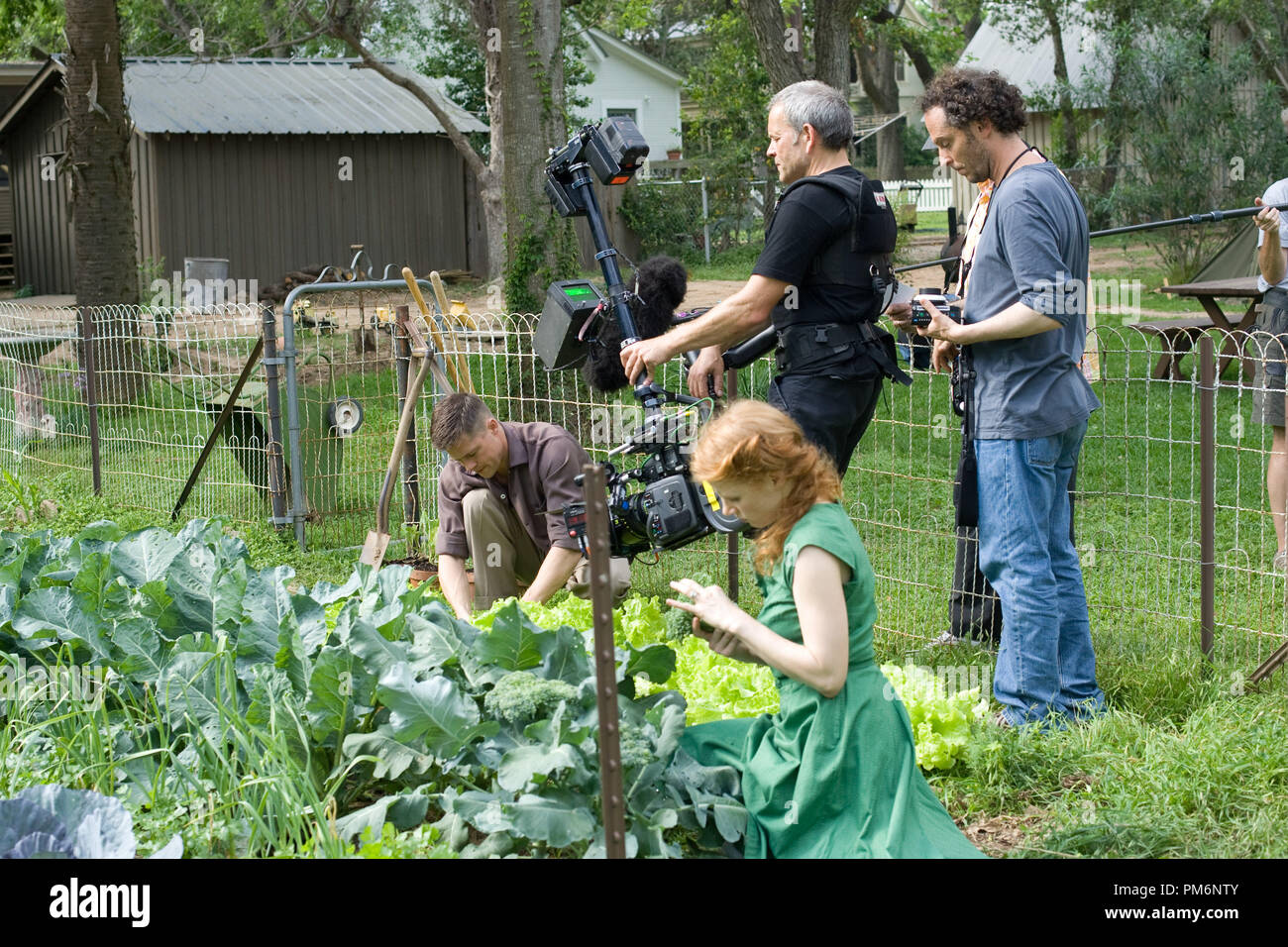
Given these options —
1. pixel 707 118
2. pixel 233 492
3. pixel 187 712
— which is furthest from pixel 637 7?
pixel 187 712

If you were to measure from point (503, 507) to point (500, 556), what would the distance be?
0.62 feet

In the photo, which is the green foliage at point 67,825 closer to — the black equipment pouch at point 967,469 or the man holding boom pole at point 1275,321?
the black equipment pouch at point 967,469

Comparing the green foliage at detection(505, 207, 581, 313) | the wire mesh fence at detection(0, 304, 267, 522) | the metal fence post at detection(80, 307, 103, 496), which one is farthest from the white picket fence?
the metal fence post at detection(80, 307, 103, 496)

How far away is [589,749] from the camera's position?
9.40 ft

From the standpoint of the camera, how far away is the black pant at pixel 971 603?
4930mm

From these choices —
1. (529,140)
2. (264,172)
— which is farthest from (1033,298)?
(264,172)

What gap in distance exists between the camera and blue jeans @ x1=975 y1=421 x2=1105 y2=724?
13.2 ft

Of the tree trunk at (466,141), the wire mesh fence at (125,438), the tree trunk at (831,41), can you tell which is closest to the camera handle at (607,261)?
the wire mesh fence at (125,438)

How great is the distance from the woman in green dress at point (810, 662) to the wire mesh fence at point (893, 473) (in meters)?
1.67

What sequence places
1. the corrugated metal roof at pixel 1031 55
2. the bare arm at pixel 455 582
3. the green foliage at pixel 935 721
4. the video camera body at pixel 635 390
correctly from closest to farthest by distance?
the video camera body at pixel 635 390, the green foliage at pixel 935 721, the bare arm at pixel 455 582, the corrugated metal roof at pixel 1031 55

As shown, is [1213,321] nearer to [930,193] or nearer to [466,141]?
[466,141]

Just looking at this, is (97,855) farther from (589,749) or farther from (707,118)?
(707,118)

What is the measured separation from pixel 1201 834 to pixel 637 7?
68.8ft

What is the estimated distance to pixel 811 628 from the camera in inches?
114
